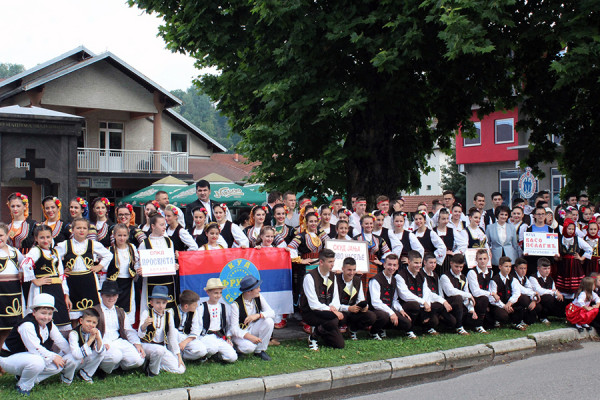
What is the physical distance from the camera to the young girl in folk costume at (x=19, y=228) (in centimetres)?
773

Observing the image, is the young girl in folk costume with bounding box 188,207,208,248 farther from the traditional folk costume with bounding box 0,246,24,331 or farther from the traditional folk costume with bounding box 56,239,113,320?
the traditional folk costume with bounding box 0,246,24,331

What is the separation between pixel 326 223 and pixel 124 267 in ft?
11.5

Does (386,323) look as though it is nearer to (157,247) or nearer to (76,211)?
(157,247)

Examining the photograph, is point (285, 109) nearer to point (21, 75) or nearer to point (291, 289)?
point (291, 289)

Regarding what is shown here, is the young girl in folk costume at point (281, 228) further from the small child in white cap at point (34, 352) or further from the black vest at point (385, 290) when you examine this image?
the small child in white cap at point (34, 352)

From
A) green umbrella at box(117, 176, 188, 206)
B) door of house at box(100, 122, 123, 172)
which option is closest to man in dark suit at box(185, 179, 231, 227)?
green umbrella at box(117, 176, 188, 206)

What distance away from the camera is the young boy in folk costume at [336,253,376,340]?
340 inches

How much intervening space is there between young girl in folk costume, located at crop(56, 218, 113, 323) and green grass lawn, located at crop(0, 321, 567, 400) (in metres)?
1.08

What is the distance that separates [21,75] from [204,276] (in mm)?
25668

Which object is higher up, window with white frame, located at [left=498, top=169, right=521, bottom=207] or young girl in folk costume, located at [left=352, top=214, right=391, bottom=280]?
window with white frame, located at [left=498, top=169, right=521, bottom=207]

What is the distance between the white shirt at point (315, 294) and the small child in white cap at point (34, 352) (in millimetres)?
3327

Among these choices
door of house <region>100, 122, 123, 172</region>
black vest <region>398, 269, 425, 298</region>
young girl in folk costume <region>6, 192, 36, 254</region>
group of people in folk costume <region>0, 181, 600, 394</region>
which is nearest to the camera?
group of people in folk costume <region>0, 181, 600, 394</region>

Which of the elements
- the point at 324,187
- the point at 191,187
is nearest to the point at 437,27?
the point at 324,187

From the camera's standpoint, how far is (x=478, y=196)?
11703 mm
